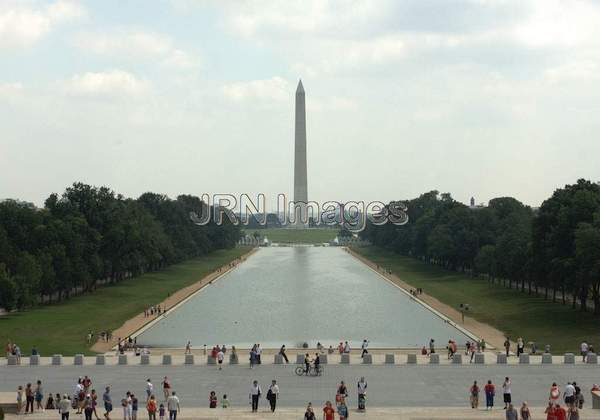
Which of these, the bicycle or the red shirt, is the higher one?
the red shirt

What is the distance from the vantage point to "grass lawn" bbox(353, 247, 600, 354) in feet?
174

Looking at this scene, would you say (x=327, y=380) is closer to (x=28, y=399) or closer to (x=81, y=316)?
(x=28, y=399)

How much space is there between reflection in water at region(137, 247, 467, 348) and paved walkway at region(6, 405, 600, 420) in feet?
70.2

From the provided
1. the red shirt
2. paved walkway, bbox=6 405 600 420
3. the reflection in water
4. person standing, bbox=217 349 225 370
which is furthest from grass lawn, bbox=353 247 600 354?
the red shirt

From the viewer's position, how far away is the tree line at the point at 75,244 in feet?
224

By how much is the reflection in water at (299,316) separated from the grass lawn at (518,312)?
3996mm

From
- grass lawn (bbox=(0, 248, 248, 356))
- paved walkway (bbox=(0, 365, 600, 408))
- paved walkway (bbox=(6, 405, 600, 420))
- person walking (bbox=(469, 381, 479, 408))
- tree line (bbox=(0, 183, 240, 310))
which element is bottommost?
grass lawn (bbox=(0, 248, 248, 356))

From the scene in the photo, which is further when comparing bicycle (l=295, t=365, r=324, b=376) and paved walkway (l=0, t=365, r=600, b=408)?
bicycle (l=295, t=365, r=324, b=376)

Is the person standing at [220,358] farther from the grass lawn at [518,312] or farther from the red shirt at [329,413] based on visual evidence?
the grass lawn at [518,312]

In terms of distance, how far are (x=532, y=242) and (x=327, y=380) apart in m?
39.2

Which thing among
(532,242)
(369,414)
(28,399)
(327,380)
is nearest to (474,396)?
(369,414)

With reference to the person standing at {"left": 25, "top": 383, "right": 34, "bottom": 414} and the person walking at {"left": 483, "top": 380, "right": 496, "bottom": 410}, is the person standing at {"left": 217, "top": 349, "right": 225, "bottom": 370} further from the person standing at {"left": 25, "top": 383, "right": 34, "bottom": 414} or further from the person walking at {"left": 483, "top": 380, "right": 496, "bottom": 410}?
the person walking at {"left": 483, "top": 380, "right": 496, "bottom": 410}

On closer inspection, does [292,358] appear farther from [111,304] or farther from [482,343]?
[111,304]

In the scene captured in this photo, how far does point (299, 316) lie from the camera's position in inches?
2657
